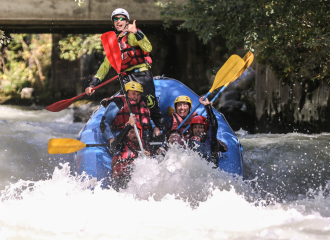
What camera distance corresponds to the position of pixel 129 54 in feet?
10.9

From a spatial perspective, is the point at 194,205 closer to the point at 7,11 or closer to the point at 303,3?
the point at 303,3

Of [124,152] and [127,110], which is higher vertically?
[127,110]

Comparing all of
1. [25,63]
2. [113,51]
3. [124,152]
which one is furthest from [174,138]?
[25,63]

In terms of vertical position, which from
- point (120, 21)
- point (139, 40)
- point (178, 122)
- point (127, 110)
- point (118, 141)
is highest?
point (120, 21)

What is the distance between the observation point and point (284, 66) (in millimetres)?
5719

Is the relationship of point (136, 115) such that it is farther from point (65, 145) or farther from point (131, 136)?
A: point (65, 145)

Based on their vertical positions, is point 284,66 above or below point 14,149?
above

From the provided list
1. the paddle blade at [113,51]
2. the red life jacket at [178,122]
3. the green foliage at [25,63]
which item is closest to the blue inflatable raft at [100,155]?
the red life jacket at [178,122]

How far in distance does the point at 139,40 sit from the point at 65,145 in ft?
3.61

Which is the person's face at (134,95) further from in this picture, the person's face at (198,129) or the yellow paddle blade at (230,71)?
the yellow paddle blade at (230,71)

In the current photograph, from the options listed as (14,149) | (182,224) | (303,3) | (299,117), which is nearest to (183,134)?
(182,224)

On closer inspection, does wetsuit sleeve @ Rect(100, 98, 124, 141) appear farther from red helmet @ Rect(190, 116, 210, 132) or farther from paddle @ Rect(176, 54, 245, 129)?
paddle @ Rect(176, 54, 245, 129)

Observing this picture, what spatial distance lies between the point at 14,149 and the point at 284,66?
408cm

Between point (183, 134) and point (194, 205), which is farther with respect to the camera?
point (183, 134)
